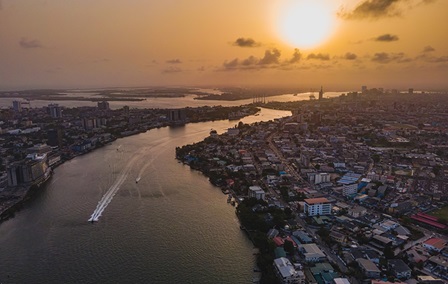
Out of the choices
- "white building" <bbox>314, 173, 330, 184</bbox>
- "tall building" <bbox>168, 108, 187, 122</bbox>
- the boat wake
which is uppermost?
"tall building" <bbox>168, 108, 187, 122</bbox>

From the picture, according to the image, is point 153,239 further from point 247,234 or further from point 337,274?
point 337,274

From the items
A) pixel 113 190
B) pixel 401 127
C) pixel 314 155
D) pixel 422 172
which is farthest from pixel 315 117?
pixel 113 190

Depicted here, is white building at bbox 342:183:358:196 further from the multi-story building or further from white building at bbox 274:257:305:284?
white building at bbox 274:257:305:284

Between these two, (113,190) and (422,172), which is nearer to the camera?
(113,190)

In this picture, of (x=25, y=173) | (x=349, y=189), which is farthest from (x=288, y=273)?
(x=25, y=173)

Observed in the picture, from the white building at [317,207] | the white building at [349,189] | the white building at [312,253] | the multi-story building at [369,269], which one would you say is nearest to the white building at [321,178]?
the white building at [349,189]

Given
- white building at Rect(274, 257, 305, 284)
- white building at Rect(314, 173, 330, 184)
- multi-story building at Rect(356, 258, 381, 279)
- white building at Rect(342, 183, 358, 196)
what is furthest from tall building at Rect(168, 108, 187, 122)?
multi-story building at Rect(356, 258, 381, 279)
